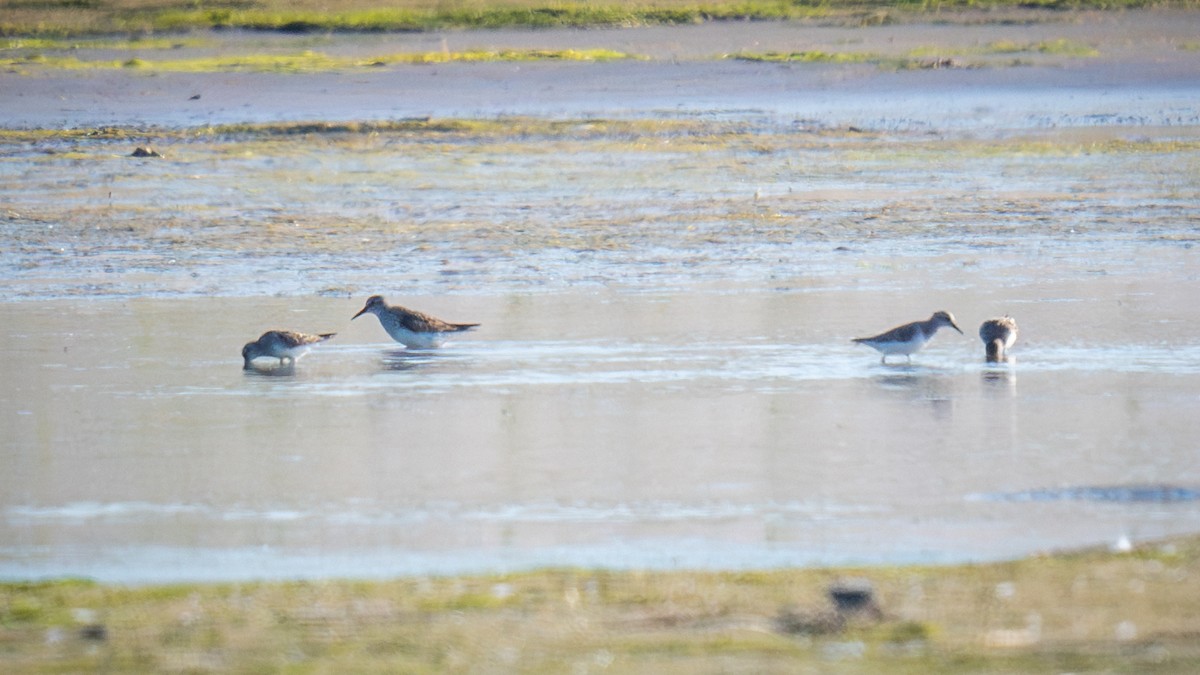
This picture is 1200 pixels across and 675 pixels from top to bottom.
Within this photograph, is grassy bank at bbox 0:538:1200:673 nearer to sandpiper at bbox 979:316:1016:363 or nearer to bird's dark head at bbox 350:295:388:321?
Answer: sandpiper at bbox 979:316:1016:363

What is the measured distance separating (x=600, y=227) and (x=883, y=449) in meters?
8.95

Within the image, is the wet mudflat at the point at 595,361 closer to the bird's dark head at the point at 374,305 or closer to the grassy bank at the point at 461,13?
the bird's dark head at the point at 374,305

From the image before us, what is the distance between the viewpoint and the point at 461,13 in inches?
1689

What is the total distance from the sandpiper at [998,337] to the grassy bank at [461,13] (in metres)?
30.4

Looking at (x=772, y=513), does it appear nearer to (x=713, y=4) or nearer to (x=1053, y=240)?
(x=1053, y=240)

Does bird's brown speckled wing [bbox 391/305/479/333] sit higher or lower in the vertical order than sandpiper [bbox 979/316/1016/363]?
higher

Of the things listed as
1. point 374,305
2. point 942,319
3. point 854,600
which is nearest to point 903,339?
point 942,319

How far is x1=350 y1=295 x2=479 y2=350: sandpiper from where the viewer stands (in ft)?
38.3

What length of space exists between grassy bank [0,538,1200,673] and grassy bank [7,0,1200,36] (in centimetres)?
3515

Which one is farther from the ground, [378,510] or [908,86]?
[908,86]

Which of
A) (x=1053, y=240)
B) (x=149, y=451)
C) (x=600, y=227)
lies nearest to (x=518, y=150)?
(x=600, y=227)

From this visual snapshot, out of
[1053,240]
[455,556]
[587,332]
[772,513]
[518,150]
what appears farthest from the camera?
[518,150]

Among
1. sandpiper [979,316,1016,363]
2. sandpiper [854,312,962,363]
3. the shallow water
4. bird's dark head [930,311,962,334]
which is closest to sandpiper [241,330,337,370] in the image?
the shallow water

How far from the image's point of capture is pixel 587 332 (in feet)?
39.5
